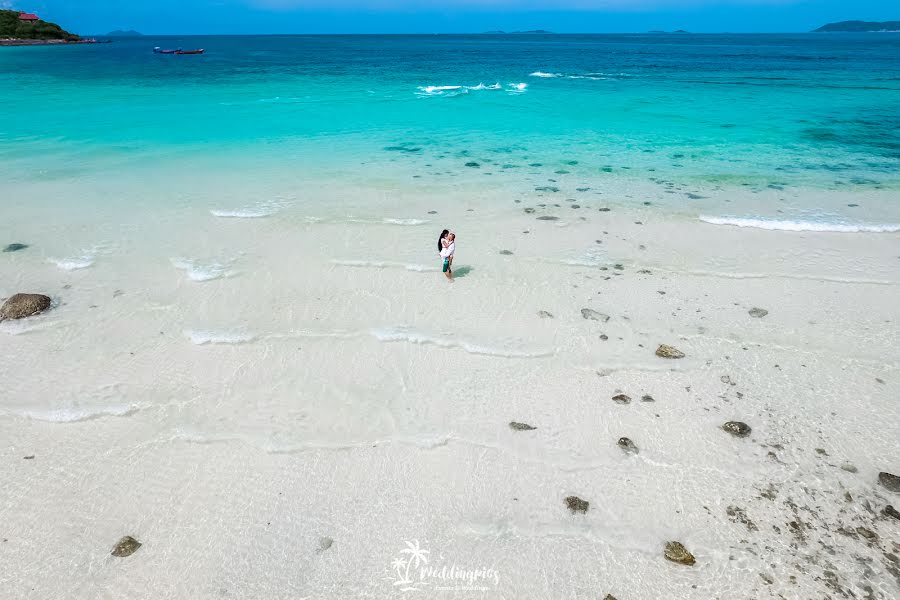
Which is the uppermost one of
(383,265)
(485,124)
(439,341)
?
(485,124)

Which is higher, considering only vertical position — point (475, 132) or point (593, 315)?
point (475, 132)

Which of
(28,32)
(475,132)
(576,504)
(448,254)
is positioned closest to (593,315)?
(448,254)

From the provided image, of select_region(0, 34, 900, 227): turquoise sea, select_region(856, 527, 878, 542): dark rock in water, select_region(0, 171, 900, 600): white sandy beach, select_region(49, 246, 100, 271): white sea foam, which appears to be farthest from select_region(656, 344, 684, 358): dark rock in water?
select_region(49, 246, 100, 271): white sea foam

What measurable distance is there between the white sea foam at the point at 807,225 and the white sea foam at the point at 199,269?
1498 centimetres

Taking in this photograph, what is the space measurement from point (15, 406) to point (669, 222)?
17174 mm

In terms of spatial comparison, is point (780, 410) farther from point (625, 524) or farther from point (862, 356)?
point (625, 524)

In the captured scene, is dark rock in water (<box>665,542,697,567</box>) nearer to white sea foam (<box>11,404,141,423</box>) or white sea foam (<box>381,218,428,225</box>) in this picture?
white sea foam (<box>11,404,141,423</box>)

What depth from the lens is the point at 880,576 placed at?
19.0 ft

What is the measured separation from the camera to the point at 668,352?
9.60 meters

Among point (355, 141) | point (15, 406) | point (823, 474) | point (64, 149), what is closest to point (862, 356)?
point (823, 474)

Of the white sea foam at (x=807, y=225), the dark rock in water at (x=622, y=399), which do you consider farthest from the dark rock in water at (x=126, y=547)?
the white sea foam at (x=807, y=225)

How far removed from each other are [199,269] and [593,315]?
33.4 ft

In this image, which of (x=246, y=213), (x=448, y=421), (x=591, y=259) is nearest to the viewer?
(x=448, y=421)

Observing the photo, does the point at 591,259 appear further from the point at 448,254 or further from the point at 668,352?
the point at 668,352
